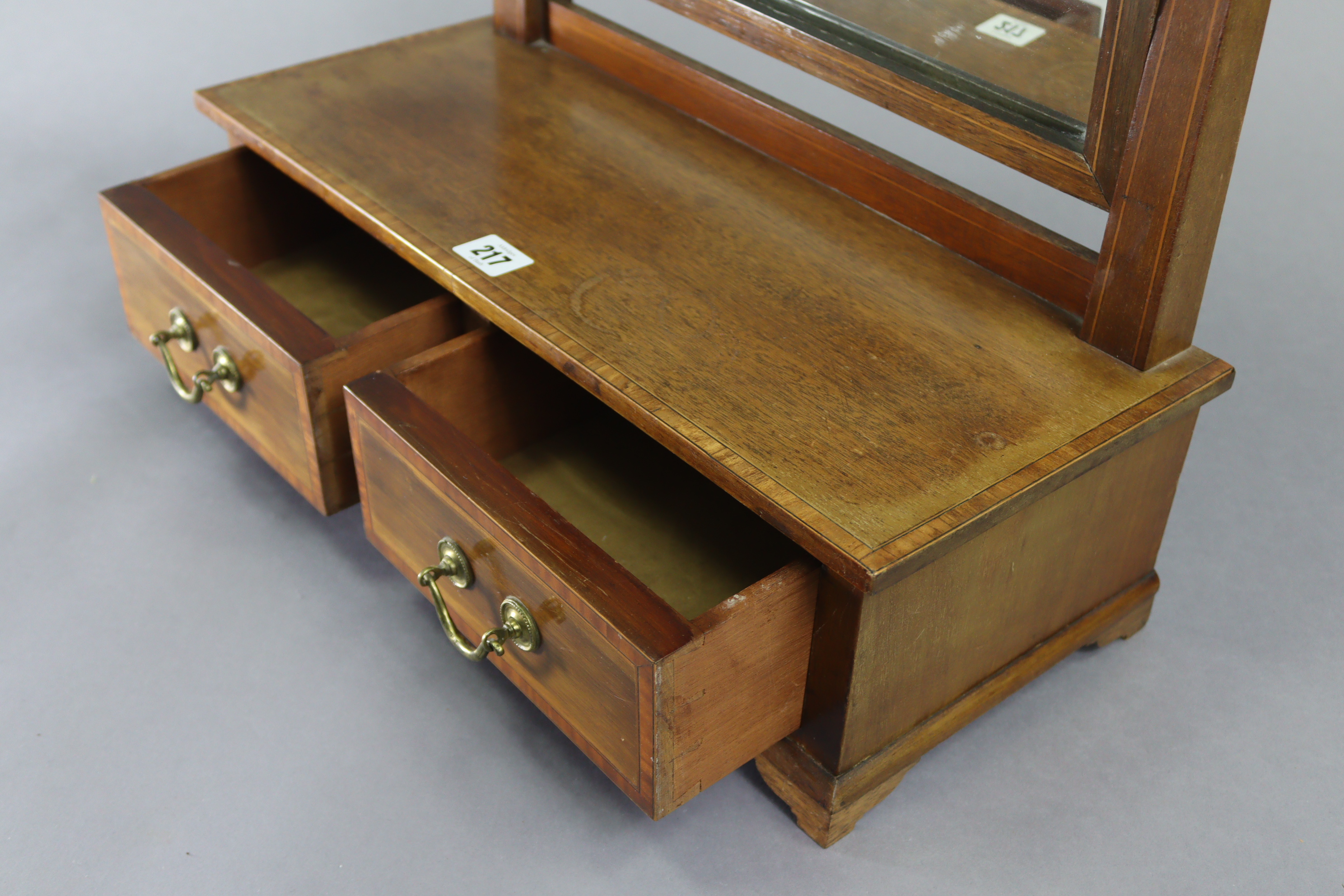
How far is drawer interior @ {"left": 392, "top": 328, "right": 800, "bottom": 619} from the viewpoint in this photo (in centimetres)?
129

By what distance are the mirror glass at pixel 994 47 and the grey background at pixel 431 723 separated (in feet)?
1.96

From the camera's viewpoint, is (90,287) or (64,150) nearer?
(90,287)

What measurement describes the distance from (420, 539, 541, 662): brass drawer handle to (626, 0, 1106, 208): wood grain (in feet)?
2.01

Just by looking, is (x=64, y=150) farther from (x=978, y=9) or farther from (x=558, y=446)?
(x=978, y=9)

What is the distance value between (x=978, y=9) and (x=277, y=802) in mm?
1006

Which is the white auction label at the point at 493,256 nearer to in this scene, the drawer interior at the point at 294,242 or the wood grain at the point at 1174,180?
the drawer interior at the point at 294,242

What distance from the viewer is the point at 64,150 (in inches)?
91.9

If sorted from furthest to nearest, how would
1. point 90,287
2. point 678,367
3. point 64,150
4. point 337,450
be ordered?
point 64,150, point 90,287, point 337,450, point 678,367

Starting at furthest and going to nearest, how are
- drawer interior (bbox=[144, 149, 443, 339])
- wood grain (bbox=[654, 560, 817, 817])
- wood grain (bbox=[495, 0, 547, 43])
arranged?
1. wood grain (bbox=[495, 0, 547, 43])
2. drawer interior (bbox=[144, 149, 443, 339])
3. wood grain (bbox=[654, 560, 817, 817])

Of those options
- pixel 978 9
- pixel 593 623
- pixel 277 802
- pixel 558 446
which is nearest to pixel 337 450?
pixel 558 446

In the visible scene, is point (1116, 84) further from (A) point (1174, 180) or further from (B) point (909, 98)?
(B) point (909, 98)

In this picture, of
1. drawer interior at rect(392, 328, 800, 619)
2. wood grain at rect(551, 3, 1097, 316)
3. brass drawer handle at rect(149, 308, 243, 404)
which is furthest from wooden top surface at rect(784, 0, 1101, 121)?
brass drawer handle at rect(149, 308, 243, 404)

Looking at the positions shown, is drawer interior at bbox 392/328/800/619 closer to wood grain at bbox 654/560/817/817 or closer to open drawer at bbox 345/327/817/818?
open drawer at bbox 345/327/817/818

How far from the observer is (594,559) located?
1050 mm
